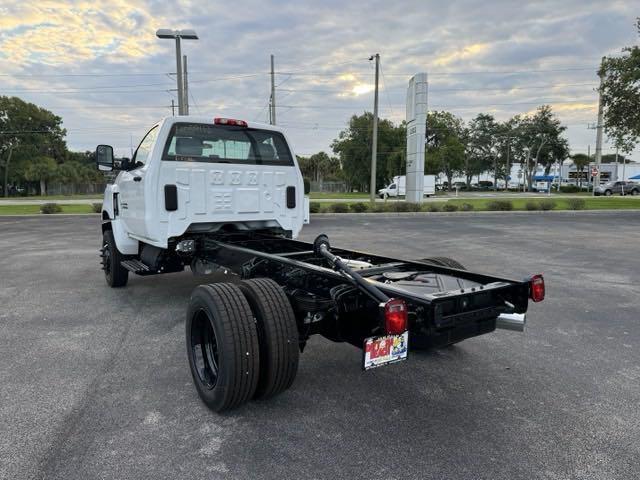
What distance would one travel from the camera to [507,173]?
8519 centimetres

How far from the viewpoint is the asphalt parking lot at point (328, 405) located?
97.1 inches

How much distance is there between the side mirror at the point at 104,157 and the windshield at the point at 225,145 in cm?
143

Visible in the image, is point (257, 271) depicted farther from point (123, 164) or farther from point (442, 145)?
point (442, 145)

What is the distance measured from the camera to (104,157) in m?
5.93

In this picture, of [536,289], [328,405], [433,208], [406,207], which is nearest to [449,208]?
[433,208]

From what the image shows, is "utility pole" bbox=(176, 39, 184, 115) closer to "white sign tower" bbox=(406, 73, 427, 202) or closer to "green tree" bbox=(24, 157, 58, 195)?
"white sign tower" bbox=(406, 73, 427, 202)

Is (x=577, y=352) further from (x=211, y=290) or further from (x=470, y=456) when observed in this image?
(x=211, y=290)

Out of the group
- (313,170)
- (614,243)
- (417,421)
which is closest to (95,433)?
(417,421)

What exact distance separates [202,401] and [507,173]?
3556 inches

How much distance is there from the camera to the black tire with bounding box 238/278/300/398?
2871 mm

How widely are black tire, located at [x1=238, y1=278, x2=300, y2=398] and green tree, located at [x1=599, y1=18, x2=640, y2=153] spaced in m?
28.6

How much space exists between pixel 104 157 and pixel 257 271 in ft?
10.4

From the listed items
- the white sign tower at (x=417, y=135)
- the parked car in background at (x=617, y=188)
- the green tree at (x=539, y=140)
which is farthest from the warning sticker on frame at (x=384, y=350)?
the green tree at (x=539, y=140)

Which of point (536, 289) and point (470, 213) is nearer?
point (536, 289)
